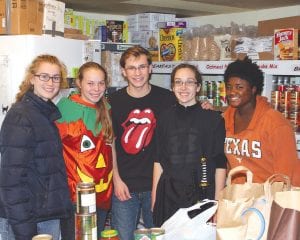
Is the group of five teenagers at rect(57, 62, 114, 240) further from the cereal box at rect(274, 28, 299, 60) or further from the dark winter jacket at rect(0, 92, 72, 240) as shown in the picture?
the cereal box at rect(274, 28, 299, 60)

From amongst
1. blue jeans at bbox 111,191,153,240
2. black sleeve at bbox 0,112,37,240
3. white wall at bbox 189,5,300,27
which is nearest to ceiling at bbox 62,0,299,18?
white wall at bbox 189,5,300,27

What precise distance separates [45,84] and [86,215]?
1.01 metres

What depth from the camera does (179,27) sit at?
452cm

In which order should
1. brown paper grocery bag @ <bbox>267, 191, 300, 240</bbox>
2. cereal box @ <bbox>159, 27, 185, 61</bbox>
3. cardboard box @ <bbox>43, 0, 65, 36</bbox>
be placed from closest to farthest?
brown paper grocery bag @ <bbox>267, 191, 300, 240</bbox> → cardboard box @ <bbox>43, 0, 65, 36</bbox> → cereal box @ <bbox>159, 27, 185, 61</bbox>

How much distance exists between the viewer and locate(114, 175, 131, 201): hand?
9.22 feet

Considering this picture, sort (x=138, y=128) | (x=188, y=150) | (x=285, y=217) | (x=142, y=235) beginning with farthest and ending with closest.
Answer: (x=138, y=128)
(x=188, y=150)
(x=142, y=235)
(x=285, y=217)

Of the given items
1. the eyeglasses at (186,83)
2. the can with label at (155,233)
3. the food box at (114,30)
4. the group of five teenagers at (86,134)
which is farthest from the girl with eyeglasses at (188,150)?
the food box at (114,30)

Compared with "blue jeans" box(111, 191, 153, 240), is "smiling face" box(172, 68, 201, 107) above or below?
above

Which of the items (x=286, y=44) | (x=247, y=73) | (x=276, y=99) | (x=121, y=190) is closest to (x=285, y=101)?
(x=276, y=99)

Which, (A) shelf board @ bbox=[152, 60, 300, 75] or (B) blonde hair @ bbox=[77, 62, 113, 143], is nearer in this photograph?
(B) blonde hair @ bbox=[77, 62, 113, 143]

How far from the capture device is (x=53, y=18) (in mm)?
3443

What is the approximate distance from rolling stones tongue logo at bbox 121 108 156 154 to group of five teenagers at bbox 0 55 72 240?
0.49 meters

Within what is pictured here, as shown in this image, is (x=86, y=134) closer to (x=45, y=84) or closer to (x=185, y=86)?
(x=45, y=84)

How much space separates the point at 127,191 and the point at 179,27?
2.18m
